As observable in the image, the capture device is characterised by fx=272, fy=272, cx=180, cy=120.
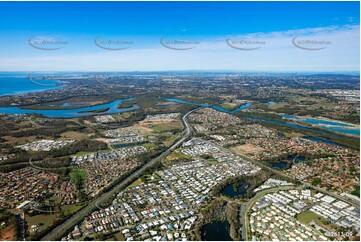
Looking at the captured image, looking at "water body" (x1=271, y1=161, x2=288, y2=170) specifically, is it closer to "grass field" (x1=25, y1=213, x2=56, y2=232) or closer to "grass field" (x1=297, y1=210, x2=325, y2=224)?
"grass field" (x1=297, y1=210, x2=325, y2=224)

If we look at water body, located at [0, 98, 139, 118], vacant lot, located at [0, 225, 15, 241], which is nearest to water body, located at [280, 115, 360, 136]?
water body, located at [0, 98, 139, 118]

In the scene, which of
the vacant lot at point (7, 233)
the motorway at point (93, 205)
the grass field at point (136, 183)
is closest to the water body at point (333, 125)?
the motorway at point (93, 205)

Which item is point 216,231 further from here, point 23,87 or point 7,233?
point 23,87

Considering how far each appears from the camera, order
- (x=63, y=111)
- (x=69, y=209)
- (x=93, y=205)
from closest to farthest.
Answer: (x=69, y=209), (x=93, y=205), (x=63, y=111)

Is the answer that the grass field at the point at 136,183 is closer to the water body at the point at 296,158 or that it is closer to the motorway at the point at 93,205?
the motorway at the point at 93,205

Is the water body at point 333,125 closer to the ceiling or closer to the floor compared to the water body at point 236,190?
closer to the floor

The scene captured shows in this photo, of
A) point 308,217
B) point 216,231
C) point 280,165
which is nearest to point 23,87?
point 280,165
